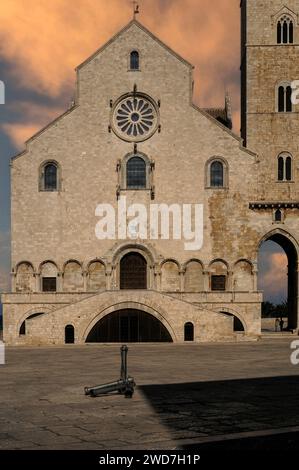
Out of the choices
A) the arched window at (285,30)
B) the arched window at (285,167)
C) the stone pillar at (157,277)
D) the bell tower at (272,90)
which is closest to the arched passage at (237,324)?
the stone pillar at (157,277)

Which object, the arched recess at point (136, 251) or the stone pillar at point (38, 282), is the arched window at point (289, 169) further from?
the stone pillar at point (38, 282)

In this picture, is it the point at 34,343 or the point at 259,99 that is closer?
the point at 34,343

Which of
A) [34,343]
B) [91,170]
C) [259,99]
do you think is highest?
[259,99]

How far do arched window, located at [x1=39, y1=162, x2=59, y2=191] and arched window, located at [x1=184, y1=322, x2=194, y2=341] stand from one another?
13.3 metres

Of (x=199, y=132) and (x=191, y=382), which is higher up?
(x=199, y=132)

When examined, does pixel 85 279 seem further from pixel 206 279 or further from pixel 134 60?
pixel 134 60

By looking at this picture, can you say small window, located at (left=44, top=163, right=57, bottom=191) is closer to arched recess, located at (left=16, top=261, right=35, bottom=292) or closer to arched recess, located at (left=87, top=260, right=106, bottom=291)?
arched recess, located at (left=16, top=261, right=35, bottom=292)

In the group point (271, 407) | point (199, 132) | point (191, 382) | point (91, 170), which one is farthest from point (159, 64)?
point (271, 407)

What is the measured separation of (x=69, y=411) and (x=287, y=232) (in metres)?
35.5

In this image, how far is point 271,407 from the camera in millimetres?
15211

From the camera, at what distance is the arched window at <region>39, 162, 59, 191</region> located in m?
48.7

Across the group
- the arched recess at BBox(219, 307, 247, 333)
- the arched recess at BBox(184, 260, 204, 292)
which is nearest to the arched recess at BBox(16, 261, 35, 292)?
the arched recess at BBox(184, 260, 204, 292)

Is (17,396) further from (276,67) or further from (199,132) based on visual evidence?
(276,67)

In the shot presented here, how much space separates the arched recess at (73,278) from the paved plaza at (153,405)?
60.5ft
